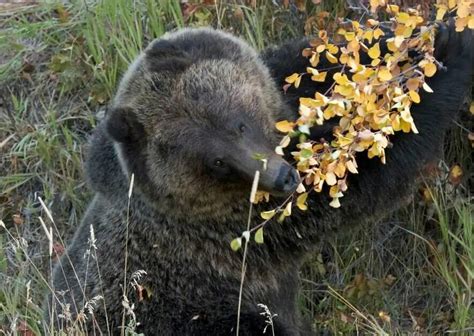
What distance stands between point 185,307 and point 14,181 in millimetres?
2155

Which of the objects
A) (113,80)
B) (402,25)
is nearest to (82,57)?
(113,80)

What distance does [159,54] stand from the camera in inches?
206

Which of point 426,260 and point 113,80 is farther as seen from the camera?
point 113,80

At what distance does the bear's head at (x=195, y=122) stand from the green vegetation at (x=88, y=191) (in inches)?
35.3

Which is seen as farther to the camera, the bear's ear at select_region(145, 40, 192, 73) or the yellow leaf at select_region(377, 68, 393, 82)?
the bear's ear at select_region(145, 40, 192, 73)

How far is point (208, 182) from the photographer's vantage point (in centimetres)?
503

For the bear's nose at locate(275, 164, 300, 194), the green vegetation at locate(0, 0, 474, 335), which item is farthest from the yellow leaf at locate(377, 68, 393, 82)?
the green vegetation at locate(0, 0, 474, 335)

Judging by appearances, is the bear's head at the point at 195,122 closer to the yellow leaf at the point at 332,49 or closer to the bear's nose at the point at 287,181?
the bear's nose at the point at 287,181

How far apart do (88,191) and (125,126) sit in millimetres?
1858

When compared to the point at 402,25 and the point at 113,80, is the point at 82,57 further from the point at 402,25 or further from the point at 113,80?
the point at 402,25

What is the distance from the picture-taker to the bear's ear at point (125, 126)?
16.8 ft

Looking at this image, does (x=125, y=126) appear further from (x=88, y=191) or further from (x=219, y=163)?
(x=88, y=191)

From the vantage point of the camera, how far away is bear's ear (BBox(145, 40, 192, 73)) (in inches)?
201

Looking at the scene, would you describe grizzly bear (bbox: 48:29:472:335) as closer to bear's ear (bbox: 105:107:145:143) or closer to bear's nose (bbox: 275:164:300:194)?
bear's ear (bbox: 105:107:145:143)
